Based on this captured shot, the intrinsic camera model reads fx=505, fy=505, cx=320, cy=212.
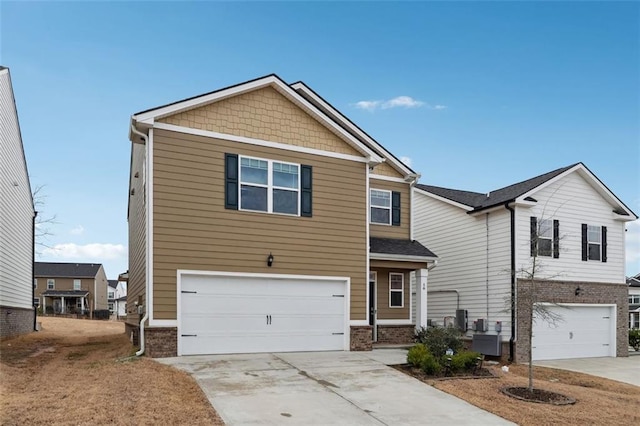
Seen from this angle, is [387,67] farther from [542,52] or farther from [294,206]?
[294,206]

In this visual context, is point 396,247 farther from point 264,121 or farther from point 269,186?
point 264,121

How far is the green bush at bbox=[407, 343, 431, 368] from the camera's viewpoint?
1130cm

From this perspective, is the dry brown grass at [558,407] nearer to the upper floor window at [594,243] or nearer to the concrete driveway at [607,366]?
the concrete driveway at [607,366]

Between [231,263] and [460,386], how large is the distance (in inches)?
238

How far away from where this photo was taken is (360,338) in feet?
45.8

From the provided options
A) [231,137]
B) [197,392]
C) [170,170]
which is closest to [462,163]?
[231,137]

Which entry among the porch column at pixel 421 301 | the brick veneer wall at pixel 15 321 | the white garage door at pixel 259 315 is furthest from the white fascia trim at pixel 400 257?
the brick veneer wall at pixel 15 321

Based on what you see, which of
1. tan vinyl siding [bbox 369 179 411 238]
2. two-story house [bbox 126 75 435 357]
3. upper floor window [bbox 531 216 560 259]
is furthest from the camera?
tan vinyl siding [bbox 369 179 411 238]

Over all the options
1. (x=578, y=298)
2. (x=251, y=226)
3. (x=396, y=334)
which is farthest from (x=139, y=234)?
(x=578, y=298)

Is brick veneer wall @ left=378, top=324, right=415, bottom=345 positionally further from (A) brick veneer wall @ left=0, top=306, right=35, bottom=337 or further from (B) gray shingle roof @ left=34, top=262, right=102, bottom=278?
(B) gray shingle roof @ left=34, top=262, right=102, bottom=278

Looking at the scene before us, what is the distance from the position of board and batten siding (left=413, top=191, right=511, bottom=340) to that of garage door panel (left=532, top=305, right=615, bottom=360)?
5.64ft

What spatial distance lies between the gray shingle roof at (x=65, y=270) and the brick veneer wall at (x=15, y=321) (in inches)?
1317

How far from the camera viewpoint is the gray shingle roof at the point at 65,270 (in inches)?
2132

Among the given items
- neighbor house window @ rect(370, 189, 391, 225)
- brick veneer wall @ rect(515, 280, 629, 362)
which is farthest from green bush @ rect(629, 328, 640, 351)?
neighbor house window @ rect(370, 189, 391, 225)
